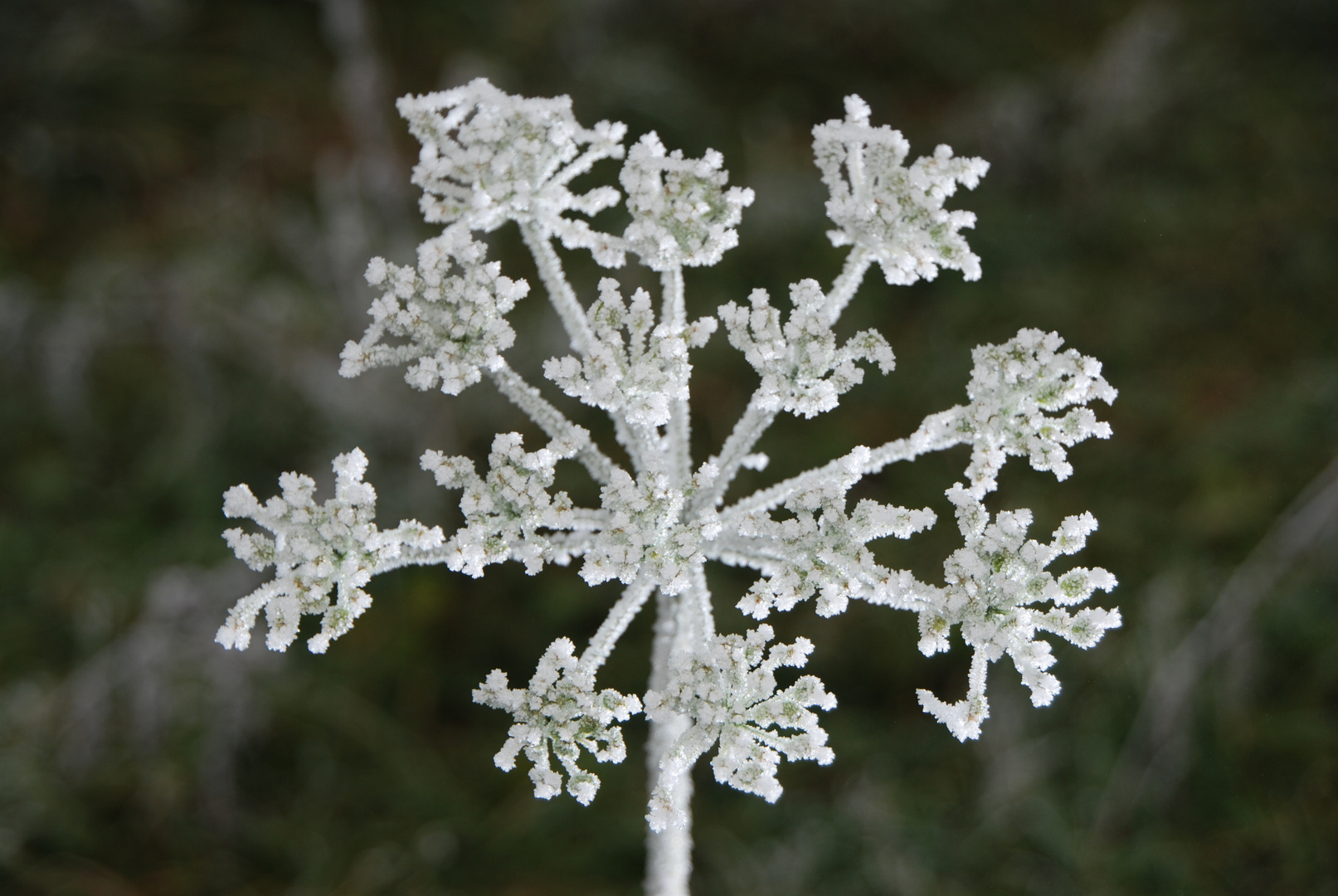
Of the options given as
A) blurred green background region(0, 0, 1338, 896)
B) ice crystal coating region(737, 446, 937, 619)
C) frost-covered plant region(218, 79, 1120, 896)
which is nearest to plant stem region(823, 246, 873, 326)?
frost-covered plant region(218, 79, 1120, 896)

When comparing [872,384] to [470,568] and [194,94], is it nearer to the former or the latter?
[470,568]

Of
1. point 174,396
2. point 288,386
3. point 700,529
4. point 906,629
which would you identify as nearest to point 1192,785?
point 906,629

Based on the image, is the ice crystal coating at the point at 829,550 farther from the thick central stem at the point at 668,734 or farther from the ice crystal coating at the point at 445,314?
the ice crystal coating at the point at 445,314

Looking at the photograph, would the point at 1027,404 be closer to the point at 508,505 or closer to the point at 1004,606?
the point at 1004,606

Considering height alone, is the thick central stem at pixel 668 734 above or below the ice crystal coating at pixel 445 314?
below

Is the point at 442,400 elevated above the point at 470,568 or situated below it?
above

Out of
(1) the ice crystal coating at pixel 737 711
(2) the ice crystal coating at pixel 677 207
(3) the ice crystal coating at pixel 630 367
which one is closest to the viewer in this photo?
(1) the ice crystal coating at pixel 737 711

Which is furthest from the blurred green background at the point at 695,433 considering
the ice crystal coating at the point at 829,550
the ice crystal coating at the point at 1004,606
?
the ice crystal coating at the point at 829,550

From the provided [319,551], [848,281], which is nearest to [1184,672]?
[848,281]
